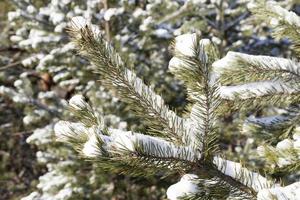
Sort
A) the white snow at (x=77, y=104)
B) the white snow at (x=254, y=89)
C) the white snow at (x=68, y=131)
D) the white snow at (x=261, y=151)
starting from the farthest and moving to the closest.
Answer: the white snow at (x=261, y=151)
the white snow at (x=254, y=89)
the white snow at (x=77, y=104)
the white snow at (x=68, y=131)

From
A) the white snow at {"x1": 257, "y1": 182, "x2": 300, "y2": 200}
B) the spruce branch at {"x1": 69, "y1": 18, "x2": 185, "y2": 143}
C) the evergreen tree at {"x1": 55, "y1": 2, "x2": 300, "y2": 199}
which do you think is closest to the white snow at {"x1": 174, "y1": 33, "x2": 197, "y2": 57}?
the evergreen tree at {"x1": 55, "y1": 2, "x2": 300, "y2": 199}

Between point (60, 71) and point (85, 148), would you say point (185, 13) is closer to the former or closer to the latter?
point (60, 71)

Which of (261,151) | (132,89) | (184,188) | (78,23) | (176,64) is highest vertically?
(78,23)

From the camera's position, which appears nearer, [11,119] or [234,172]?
[234,172]

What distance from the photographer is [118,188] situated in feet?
23.5

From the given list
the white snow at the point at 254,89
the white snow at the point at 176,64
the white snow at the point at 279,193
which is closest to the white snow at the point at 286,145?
the white snow at the point at 254,89

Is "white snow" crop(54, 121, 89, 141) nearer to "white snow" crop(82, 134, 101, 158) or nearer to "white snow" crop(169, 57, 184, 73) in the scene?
"white snow" crop(82, 134, 101, 158)

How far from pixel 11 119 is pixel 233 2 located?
19.3 ft

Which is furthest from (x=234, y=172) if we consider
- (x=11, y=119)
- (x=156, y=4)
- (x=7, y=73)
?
(x=11, y=119)

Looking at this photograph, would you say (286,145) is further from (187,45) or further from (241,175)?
(187,45)

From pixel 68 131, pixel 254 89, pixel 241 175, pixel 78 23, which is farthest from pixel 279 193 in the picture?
pixel 78 23

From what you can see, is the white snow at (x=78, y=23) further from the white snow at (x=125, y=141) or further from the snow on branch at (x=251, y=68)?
the snow on branch at (x=251, y=68)

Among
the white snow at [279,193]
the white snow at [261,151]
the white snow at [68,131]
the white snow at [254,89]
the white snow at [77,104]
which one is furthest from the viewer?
the white snow at [261,151]

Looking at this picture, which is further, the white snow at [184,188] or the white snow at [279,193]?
the white snow at [184,188]
